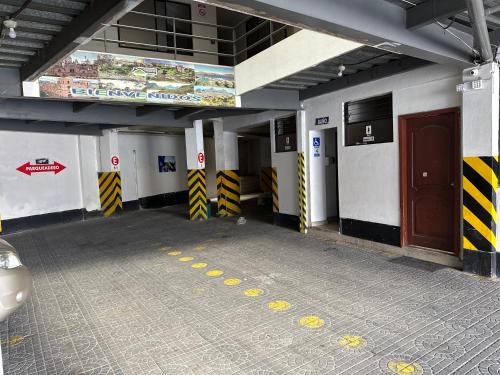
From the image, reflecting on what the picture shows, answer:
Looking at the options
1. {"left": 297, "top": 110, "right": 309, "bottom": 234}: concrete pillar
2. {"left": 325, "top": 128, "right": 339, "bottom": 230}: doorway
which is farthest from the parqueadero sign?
{"left": 325, "top": 128, "right": 339, "bottom": 230}: doorway

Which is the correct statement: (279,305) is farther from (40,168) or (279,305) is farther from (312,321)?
(40,168)

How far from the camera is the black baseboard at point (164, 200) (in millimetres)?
14273

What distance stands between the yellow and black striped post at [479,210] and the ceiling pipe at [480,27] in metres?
1.31

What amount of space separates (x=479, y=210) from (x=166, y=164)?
12.3 meters

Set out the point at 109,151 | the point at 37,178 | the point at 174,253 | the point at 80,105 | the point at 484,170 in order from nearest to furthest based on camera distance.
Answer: the point at 484,170, the point at 174,253, the point at 80,105, the point at 37,178, the point at 109,151

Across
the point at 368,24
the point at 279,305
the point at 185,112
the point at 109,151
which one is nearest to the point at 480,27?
the point at 368,24

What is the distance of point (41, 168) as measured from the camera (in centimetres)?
1066

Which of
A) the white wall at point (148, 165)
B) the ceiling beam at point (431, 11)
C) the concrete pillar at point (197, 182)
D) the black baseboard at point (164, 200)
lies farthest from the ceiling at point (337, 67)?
the black baseboard at point (164, 200)

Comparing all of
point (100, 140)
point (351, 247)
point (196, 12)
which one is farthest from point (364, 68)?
point (100, 140)

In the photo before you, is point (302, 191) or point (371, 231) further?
point (302, 191)

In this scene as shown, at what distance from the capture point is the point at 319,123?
7605 mm

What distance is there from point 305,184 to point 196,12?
6.40 m

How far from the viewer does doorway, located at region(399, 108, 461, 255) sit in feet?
17.5

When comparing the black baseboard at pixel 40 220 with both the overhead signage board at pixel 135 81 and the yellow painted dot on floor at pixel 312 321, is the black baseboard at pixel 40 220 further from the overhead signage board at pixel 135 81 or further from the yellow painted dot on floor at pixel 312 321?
the yellow painted dot on floor at pixel 312 321
